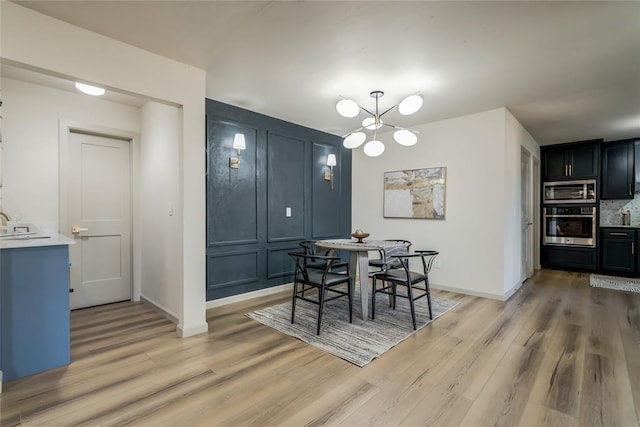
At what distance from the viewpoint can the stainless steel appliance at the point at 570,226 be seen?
17.9ft

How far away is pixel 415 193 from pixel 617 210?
4.35m

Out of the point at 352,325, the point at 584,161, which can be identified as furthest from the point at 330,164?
the point at 584,161

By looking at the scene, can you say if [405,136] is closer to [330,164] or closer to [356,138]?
[356,138]

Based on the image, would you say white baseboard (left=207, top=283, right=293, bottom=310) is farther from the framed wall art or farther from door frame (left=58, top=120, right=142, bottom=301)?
the framed wall art

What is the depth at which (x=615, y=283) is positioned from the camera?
15.6 ft

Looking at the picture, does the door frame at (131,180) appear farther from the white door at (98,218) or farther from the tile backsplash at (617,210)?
the tile backsplash at (617,210)

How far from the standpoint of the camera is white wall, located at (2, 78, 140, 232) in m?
2.92

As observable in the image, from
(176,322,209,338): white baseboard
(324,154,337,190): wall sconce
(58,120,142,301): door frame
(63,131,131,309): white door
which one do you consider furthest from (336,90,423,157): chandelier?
(63,131,131,309): white door

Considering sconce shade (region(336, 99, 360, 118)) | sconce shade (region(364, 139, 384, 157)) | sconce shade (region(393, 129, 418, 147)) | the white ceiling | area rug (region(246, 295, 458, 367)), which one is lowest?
area rug (region(246, 295, 458, 367))

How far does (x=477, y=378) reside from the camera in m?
2.05

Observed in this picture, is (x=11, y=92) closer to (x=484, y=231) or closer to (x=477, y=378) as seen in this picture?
(x=477, y=378)

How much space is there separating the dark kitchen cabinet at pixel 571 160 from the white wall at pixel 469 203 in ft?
7.73

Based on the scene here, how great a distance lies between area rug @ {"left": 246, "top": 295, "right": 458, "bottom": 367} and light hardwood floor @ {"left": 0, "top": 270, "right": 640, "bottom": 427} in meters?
0.11

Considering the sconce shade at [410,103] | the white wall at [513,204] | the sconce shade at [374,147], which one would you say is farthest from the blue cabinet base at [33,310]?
the white wall at [513,204]
